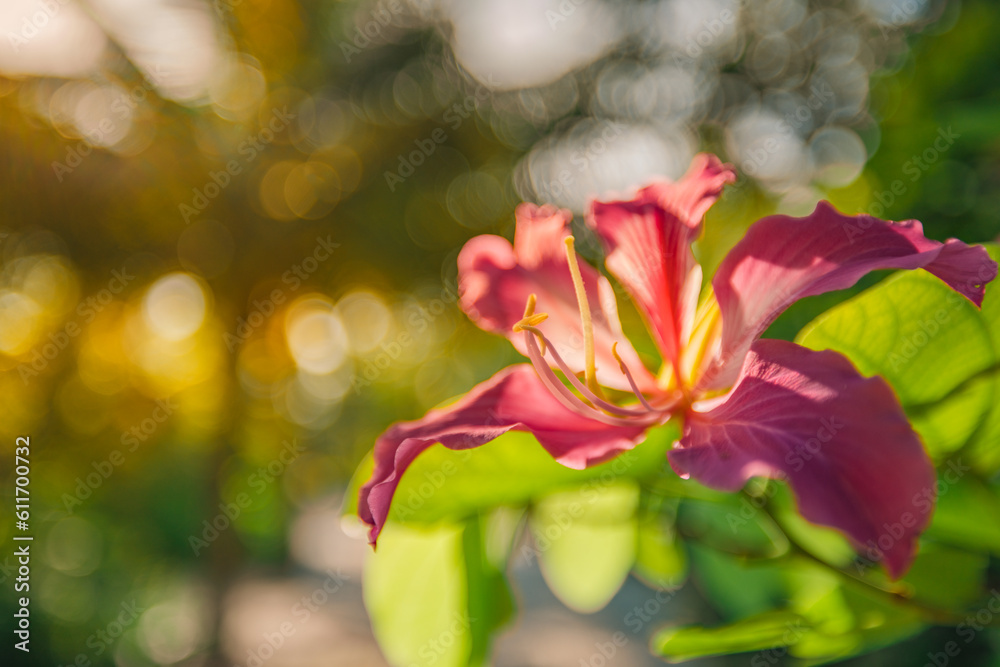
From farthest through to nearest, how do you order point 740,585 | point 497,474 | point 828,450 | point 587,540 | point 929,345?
point 740,585, point 587,540, point 497,474, point 929,345, point 828,450

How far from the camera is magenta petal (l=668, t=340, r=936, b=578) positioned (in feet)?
0.91

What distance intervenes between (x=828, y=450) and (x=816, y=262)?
11 cm

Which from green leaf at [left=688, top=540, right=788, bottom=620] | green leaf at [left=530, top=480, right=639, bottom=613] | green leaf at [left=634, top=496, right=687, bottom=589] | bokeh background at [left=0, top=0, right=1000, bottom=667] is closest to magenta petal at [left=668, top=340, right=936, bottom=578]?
green leaf at [left=530, top=480, right=639, bottom=613]

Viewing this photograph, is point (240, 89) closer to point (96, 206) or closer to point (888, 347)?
point (96, 206)

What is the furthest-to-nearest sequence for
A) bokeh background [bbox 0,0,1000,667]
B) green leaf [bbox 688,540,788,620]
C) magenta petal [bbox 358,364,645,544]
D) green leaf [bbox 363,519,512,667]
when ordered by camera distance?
bokeh background [bbox 0,0,1000,667] < green leaf [bbox 688,540,788,620] < green leaf [bbox 363,519,512,667] < magenta petal [bbox 358,364,645,544]

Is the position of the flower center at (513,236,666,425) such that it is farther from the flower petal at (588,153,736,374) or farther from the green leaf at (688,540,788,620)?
the green leaf at (688,540,788,620)

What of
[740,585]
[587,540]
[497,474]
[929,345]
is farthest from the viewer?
[740,585]

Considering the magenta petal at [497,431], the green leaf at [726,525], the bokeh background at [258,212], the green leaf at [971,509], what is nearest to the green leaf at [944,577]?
the green leaf at [971,509]

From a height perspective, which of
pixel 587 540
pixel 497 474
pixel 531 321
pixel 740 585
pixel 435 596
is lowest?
pixel 740 585

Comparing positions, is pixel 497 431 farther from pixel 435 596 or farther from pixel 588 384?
pixel 435 596

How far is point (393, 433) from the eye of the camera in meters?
0.43

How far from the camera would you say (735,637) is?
465mm

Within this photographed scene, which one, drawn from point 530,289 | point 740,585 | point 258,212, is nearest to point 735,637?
point 530,289

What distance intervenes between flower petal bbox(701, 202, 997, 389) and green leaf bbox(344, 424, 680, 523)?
0.13 metres
